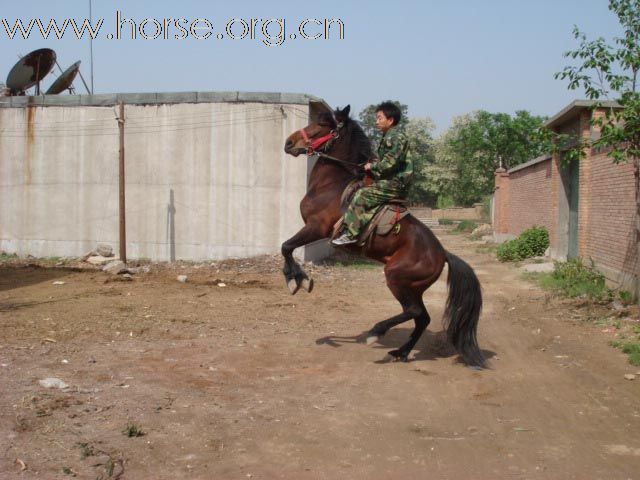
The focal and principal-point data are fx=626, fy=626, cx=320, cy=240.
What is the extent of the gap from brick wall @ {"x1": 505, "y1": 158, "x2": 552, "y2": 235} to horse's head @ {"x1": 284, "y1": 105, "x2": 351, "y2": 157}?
14.1 m

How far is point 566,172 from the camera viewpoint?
57.6ft

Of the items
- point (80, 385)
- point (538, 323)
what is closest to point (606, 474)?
point (80, 385)

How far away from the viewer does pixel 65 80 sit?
58.5ft

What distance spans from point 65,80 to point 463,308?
1505cm

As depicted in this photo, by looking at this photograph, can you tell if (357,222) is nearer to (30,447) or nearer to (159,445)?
(159,445)

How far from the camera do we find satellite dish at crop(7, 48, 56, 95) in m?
17.7

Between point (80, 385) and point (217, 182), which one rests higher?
point (217, 182)

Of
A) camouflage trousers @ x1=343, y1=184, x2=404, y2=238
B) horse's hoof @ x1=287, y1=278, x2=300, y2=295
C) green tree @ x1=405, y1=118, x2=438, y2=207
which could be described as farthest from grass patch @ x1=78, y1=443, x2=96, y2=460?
green tree @ x1=405, y1=118, x2=438, y2=207

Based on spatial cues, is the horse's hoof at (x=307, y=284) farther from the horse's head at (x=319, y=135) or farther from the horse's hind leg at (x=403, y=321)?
the horse's head at (x=319, y=135)

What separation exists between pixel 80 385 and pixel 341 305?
5.89m

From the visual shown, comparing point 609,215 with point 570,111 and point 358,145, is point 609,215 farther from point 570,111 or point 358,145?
point 358,145

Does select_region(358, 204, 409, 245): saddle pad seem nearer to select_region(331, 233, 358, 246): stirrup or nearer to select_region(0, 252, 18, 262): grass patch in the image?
select_region(331, 233, 358, 246): stirrup

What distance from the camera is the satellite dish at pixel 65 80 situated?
1764cm

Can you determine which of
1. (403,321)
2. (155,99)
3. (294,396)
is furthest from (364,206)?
(155,99)
